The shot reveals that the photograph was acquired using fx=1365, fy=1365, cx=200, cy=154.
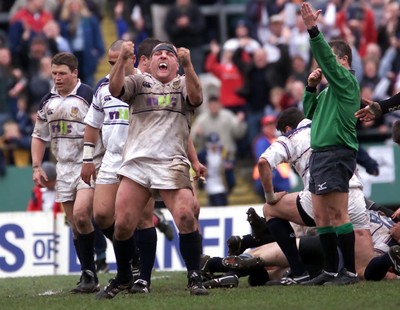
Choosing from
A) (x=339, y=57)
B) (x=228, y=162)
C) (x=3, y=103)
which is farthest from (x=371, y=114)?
(x=3, y=103)

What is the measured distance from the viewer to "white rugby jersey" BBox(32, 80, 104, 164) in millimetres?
13633

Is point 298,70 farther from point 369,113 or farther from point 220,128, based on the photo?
point 369,113

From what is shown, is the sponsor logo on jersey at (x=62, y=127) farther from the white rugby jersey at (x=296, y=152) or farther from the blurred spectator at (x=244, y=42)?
the blurred spectator at (x=244, y=42)

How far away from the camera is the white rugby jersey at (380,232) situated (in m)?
13.7

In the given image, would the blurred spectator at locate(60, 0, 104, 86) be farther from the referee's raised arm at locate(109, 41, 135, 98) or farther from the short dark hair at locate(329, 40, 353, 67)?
the referee's raised arm at locate(109, 41, 135, 98)

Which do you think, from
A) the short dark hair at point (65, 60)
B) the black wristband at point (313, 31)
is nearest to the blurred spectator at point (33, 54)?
the short dark hair at point (65, 60)

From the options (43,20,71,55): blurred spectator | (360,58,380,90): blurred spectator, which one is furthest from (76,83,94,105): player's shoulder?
(43,20,71,55): blurred spectator

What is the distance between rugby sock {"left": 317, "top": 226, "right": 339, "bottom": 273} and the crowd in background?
9782 mm

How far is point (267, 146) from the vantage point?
21938 millimetres

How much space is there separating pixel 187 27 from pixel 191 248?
12.9m

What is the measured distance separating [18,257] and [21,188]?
4083 millimetres

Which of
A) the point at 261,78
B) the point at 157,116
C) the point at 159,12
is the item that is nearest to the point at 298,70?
the point at 261,78

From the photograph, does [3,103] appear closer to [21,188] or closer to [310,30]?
[21,188]

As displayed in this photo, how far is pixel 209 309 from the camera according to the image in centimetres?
1093
